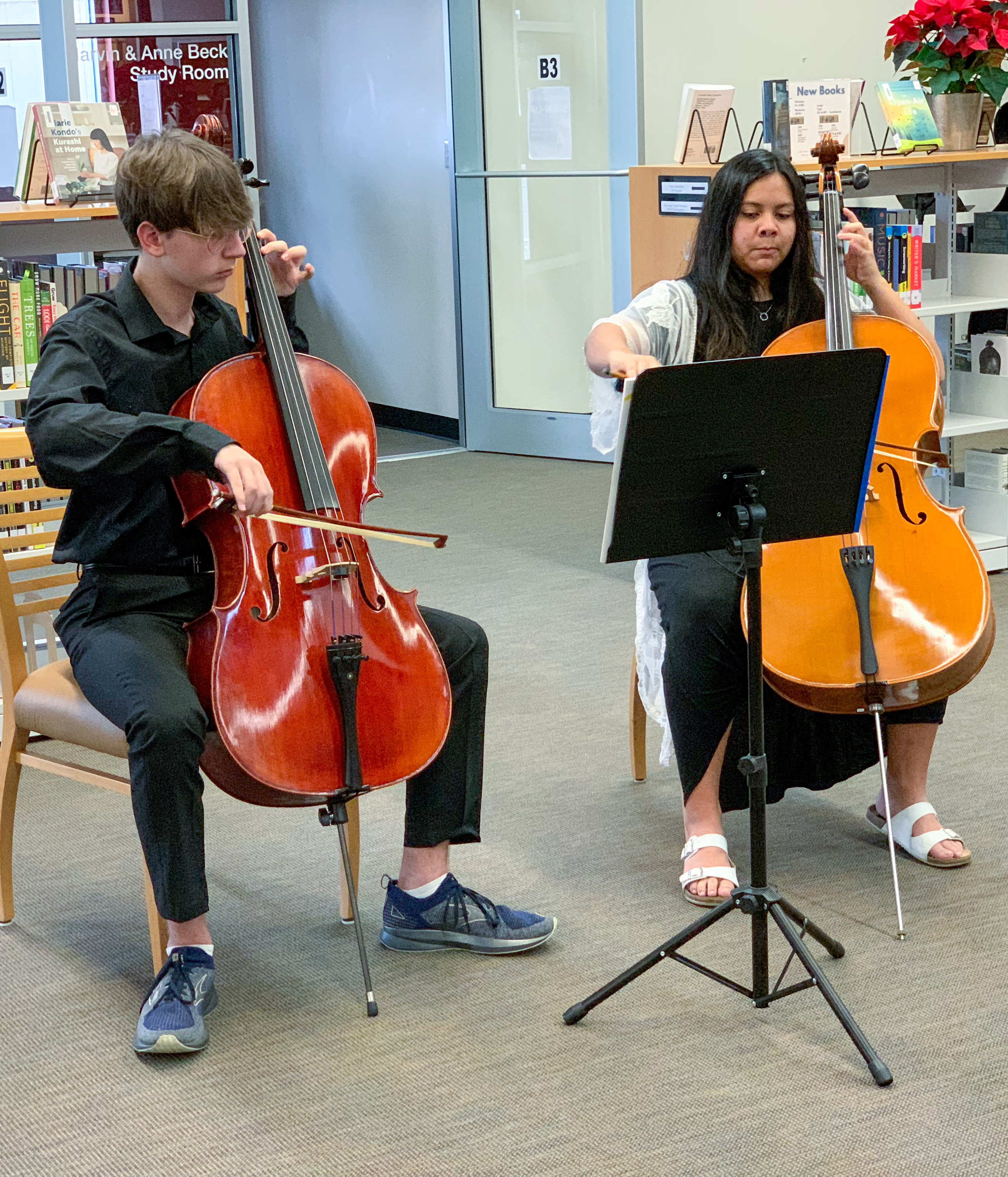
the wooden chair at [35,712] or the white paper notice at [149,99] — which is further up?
the white paper notice at [149,99]

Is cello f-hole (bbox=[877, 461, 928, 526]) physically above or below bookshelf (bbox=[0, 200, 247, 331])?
below

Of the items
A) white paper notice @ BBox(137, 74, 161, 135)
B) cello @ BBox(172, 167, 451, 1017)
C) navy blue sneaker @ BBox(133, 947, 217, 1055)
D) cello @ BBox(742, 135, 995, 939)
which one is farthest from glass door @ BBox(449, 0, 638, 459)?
navy blue sneaker @ BBox(133, 947, 217, 1055)

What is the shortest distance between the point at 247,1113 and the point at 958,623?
1.17m

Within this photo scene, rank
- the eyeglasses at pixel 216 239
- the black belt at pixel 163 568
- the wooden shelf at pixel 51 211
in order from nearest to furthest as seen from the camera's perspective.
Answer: the eyeglasses at pixel 216 239
the black belt at pixel 163 568
the wooden shelf at pixel 51 211

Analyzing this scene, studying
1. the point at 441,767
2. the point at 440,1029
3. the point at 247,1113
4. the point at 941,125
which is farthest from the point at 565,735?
the point at 941,125

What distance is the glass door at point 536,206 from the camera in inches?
212

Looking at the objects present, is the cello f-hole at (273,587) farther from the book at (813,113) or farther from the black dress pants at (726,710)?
the book at (813,113)

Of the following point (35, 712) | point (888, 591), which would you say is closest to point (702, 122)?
point (888, 591)

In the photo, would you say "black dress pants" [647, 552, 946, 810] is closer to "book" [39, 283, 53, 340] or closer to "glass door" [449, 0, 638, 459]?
"book" [39, 283, 53, 340]

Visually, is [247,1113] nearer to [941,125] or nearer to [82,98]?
[941,125]

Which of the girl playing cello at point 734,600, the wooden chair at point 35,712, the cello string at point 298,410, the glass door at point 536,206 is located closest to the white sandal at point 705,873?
the girl playing cello at point 734,600

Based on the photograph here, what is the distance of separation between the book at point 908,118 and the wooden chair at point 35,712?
97.3 inches

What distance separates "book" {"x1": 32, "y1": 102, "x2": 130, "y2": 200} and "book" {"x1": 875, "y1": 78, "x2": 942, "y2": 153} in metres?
1.94

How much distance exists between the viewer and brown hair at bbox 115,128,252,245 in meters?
1.91
